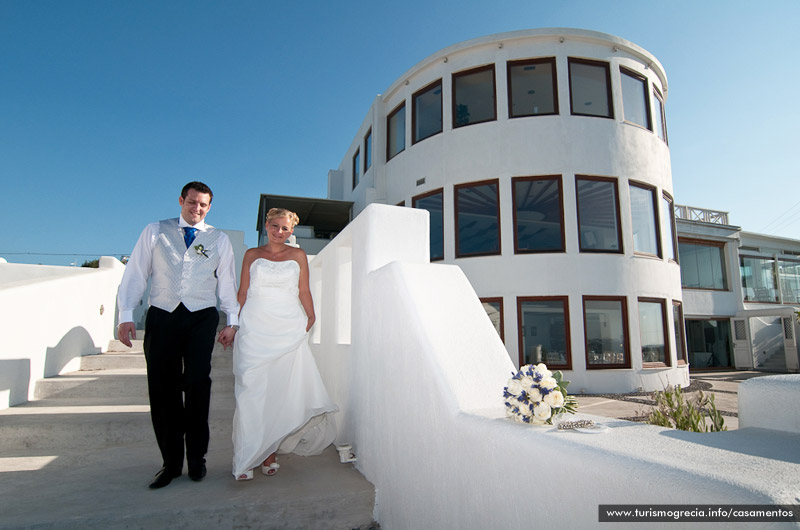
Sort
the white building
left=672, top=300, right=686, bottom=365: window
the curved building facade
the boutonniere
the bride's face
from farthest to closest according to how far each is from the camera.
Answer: the white building, left=672, top=300, right=686, bottom=365: window, the curved building facade, the bride's face, the boutonniere

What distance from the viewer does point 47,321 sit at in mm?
5176

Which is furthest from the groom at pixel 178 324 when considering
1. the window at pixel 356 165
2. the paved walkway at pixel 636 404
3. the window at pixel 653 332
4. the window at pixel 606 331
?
the window at pixel 356 165

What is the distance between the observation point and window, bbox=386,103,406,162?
13125 mm

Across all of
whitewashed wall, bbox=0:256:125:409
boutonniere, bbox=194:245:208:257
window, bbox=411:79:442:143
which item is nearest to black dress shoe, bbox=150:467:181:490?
boutonniere, bbox=194:245:208:257

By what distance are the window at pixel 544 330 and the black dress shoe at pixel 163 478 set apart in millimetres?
8231

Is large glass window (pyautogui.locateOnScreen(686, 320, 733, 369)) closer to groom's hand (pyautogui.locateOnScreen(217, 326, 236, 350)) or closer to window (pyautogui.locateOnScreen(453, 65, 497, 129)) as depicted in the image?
window (pyautogui.locateOnScreen(453, 65, 497, 129))

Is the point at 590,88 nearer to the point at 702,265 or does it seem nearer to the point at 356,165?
the point at 356,165

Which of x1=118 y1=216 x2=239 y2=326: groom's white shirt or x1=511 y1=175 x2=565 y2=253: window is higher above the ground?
x1=511 y1=175 x2=565 y2=253: window

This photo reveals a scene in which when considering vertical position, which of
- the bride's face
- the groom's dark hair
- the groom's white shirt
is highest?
the groom's dark hair

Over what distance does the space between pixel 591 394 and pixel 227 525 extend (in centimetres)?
899

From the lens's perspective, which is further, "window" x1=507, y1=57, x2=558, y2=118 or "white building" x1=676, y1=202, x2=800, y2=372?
"white building" x1=676, y1=202, x2=800, y2=372

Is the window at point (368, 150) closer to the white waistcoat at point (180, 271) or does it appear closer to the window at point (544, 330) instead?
the window at point (544, 330)

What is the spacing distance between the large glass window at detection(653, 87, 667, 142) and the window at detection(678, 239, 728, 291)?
6474mm

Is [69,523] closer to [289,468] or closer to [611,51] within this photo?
[289,468]
